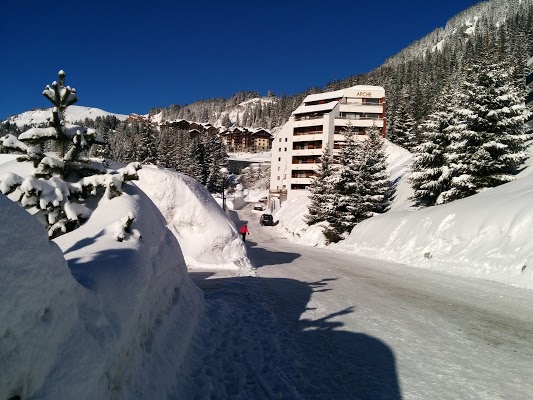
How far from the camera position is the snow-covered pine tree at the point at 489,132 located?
20172 millimetres

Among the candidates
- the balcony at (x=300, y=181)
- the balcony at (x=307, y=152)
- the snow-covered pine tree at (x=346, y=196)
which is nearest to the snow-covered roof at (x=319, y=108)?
the balcony at (x=307, y=152)

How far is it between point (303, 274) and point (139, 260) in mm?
9248

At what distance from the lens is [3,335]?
77.2 inches

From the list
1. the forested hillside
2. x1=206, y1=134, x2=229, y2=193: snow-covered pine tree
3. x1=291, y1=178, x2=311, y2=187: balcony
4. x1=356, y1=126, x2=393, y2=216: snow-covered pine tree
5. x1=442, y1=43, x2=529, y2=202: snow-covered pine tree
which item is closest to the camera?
x1=442, y1=43, x2=529, y2=202: snow-covered pine tree

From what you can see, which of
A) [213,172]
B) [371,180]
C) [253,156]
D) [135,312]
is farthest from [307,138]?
[253,156]

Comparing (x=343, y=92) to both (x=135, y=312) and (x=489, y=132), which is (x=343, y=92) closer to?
(x=489, y=132)

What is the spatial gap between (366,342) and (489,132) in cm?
2036

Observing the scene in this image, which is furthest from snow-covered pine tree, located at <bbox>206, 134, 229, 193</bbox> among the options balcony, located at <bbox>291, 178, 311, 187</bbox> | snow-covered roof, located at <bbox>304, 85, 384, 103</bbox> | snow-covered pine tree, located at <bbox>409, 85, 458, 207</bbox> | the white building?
snow-covered pine tree, located at <bbox>409, 85, 458, 207</bbox>

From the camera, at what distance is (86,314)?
2.83 m

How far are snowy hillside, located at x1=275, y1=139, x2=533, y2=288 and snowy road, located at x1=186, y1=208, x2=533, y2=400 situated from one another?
5.04 ft

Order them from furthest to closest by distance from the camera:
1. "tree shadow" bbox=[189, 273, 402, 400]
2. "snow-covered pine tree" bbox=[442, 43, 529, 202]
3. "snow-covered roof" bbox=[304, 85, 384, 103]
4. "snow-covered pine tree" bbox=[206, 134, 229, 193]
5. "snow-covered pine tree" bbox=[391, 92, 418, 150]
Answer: "snow-covered pine tree" bbox=[206, 134, 229, 193], "snow-covered roof" bbox=[304, 85, 384, 103], "snow-covered pine tree" bbox=[391, 92, 418, 150], "snow-covered pine tree" bbox=[442, 43, 529, 202], "tree shadow" bbox=[189, 273, 402, 400]

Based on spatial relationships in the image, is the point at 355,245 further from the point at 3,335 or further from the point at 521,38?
the point at 521,38

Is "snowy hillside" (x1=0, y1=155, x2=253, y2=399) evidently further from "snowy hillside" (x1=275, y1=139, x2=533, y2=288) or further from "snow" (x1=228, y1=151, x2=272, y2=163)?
"snow" (x1=228, y1=151, x2=272, y2=163)

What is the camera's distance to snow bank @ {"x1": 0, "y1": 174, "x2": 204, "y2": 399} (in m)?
2.08
